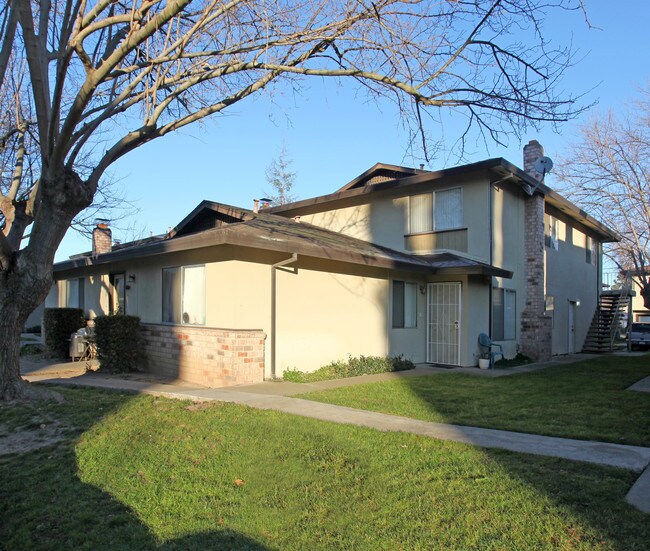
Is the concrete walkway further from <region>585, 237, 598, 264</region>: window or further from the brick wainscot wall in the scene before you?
<region>585, 237, 598, 264</region>: window

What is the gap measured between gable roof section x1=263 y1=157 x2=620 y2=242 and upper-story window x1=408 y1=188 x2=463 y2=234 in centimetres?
44

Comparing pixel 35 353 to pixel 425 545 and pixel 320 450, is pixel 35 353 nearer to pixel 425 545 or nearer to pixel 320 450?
pixel 320 450

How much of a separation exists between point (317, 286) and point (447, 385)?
3.65 m

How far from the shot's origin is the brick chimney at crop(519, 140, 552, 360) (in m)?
16.5

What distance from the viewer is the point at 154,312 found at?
40.7 feet

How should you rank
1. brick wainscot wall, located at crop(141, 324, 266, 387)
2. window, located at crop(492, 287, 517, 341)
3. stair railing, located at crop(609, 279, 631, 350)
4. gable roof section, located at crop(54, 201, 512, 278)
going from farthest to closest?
stair railing, located at crop(609, 279, 631, 350) < window, located at crop(492, 287, 517, 341) < brick wainscot wall, located at crop(141, 324, 266, 387) < gable roof section, located at crop(54, 201, 512, 278)

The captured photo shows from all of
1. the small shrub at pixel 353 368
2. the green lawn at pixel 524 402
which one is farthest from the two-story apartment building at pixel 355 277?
the green lawn at pixel 524 402

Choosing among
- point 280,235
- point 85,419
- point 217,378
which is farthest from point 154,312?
point 85,419

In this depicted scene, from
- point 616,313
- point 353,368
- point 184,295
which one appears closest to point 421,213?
point 353,368

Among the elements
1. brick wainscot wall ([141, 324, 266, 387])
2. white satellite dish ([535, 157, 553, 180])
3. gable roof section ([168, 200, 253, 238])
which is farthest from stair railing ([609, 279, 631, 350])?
brick wainscot wall ([141, 324, 266, 387])

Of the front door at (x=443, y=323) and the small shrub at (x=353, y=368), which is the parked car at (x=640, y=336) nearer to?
the front door at (x=443, y=323)

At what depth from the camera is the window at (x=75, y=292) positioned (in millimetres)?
16969

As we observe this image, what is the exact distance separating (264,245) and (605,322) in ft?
65.7

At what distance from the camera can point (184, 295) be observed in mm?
11445
